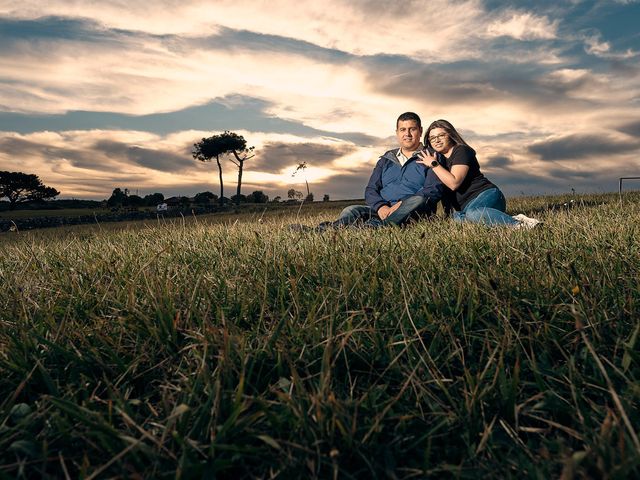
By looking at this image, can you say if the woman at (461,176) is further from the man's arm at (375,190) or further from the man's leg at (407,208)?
the man's arm at (375,190)

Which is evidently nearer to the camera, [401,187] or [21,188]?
[401,187]

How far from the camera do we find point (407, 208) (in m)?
7.85

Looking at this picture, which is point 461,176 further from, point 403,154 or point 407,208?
point 403,154

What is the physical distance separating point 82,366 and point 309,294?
3.96 ft

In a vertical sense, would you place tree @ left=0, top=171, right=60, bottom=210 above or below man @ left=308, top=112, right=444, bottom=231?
above

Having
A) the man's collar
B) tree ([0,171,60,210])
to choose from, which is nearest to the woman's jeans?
the man's collar

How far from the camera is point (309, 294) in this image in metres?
2.81

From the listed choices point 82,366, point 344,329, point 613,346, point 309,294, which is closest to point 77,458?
point 82,366

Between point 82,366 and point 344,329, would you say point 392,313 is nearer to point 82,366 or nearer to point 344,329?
point 344,329

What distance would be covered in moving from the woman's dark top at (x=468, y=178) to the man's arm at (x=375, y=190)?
1.21 meters

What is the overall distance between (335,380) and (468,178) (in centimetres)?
676

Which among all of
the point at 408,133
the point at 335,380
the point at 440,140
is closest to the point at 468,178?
the point at 440,140

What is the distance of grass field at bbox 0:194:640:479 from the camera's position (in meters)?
1.50

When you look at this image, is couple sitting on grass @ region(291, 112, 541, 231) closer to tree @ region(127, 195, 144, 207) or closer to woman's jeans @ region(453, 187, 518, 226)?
woman's jeans @ region(453, 187, 518, 226)
